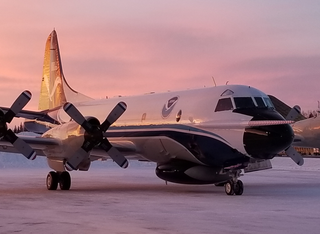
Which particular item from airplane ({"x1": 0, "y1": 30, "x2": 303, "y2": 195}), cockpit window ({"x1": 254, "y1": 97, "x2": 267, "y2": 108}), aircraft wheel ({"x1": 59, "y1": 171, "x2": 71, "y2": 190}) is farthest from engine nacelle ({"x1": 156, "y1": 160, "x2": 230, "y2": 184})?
aircraft wheel ({"x1": 59, "y1": 171, "x2": 71, "y2": 190})

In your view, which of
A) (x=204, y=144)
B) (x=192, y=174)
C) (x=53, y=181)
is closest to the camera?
(x=204, y=144)

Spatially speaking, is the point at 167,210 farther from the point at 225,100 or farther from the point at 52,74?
the point at 52,74

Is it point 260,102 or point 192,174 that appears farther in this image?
point 192,174

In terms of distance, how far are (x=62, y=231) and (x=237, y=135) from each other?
758cm

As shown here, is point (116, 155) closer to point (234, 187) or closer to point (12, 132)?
point (12, 132)

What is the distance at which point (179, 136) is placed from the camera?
17.0m

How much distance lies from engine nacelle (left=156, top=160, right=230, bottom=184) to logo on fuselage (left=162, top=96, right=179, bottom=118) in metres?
1.72

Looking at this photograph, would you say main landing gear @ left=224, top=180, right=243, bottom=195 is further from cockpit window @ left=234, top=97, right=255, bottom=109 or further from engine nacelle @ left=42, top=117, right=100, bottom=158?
engine nacelle @ left=42, top=117, right=100, bottom=158

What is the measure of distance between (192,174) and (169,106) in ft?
9.08

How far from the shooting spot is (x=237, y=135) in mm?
15172

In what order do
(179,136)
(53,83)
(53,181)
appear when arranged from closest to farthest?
(179,136) → (53,181) → (53,83)

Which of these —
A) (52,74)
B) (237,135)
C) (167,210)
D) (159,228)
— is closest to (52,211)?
(167,210)

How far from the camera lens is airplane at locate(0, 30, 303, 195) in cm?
1509

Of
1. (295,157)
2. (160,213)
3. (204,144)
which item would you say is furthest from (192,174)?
(160,213)
